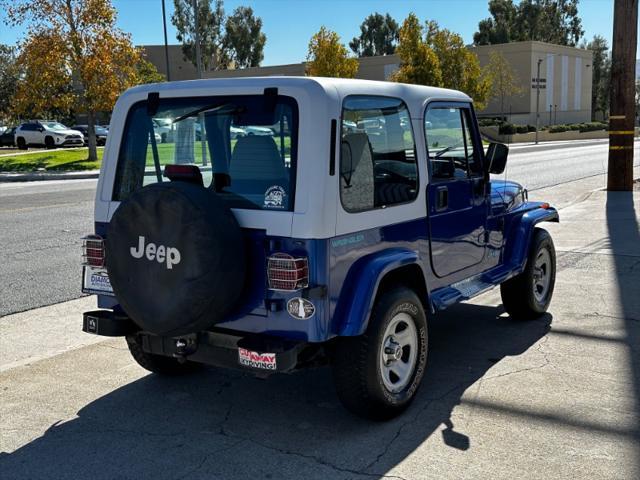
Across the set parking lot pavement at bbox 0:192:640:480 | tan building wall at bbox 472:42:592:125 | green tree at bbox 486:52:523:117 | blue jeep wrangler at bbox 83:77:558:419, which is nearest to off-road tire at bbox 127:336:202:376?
parking lot pavement at bbox 0:192:640:480

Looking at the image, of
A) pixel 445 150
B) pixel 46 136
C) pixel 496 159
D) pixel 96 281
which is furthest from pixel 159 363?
pixel 46 136

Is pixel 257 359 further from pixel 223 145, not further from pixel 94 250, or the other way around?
pixel 94 250

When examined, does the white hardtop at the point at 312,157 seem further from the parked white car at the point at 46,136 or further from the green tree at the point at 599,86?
the green tree at the point at 599,86

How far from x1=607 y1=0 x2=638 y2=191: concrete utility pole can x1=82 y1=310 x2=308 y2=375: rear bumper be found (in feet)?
45.7

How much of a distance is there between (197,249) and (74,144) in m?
40.5

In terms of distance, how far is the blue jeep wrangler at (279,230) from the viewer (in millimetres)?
3773

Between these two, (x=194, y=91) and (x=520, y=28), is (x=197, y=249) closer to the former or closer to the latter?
(x=194, y=91)

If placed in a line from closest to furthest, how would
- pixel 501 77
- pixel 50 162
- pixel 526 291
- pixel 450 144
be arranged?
1. pixel 450 144
2. pixel 526 291
3. pixel 50 162
4. pixel 501 77

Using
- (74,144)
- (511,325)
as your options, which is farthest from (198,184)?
(74,144)

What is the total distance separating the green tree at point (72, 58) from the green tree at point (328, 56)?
22.3 metres

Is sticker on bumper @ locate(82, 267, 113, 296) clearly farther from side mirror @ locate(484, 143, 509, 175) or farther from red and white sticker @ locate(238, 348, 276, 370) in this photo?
side mirror @ locate(484, 143, 509, 175)

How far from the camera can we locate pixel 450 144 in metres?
5.14

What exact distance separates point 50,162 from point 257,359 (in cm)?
2793

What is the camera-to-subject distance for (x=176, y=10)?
3403 inches
